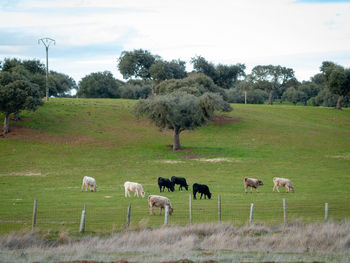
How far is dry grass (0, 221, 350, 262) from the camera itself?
13867 millimetres

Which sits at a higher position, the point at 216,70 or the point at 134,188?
the point at 216,70

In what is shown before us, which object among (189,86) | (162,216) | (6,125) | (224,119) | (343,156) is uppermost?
(189,86)

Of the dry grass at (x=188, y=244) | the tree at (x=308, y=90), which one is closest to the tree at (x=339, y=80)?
the tree at (x=308, y=90)

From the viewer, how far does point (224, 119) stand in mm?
80375

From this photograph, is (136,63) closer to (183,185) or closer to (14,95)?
(14,95)

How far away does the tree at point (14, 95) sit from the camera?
5850cm

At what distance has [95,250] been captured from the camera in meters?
14.8

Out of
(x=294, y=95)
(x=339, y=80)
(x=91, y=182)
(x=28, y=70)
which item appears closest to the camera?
(x=91, y=182)

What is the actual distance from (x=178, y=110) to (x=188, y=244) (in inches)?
1657

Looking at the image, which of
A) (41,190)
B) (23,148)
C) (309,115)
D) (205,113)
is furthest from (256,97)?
(41,190)

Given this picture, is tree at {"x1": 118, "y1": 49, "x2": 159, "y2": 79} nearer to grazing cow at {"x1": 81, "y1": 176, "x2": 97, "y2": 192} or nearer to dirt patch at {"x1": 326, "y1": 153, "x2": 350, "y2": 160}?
dirt patch at {"x1": 326, "y1": 153, "x2": 350, "y2": 160}

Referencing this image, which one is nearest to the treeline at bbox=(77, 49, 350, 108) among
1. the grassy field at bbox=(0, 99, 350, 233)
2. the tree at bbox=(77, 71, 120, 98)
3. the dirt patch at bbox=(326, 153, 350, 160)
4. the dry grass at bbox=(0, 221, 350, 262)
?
→ the tree at bbox=(77, 71, 120, 98)

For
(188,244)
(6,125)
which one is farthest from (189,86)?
(188,244)

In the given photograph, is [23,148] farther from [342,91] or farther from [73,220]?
[342,91]
